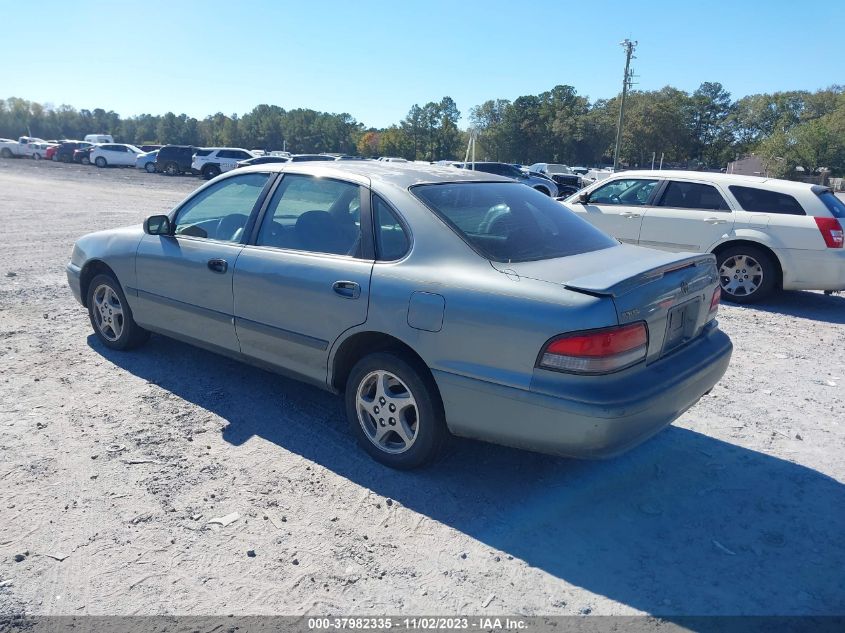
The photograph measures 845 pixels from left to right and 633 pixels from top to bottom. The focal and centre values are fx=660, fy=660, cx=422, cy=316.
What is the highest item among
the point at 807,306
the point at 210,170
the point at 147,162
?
the point at 147,162

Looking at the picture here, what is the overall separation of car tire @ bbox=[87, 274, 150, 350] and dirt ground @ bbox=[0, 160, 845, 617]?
0.28 metres

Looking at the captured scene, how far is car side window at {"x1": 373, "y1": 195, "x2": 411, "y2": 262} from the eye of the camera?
366cm

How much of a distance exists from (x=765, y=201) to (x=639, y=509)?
6162 millimetres

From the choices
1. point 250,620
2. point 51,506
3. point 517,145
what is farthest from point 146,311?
point 517,145

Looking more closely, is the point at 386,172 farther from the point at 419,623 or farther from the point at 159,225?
the point at 419,623

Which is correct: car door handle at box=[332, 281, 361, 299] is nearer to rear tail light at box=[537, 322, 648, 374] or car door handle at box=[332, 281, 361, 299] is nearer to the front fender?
rear tail light at box=[537, 322, 648, 374]

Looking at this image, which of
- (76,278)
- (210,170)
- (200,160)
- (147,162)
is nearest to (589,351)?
(76,278)

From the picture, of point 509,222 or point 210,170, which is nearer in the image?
point 509,222

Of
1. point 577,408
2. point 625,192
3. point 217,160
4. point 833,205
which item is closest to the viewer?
point 577,408

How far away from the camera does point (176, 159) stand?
130 ft

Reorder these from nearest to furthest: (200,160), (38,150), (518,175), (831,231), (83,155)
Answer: (831,231) → (518,175) → (200,160) → (83,155) → (38,150)

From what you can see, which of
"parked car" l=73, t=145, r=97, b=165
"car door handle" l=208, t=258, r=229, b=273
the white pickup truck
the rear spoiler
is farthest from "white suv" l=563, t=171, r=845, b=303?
the white pickup truck

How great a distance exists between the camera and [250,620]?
8.49 ft

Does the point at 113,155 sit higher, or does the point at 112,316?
the point at 113,155
